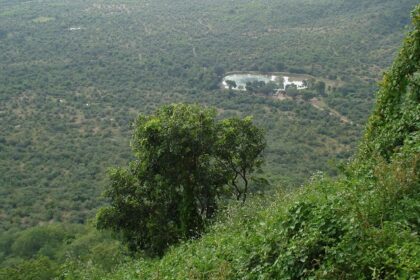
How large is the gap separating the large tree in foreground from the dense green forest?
4.04 ft

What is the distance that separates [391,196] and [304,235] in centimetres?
111

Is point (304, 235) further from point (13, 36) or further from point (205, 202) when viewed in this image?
point (13, 36)

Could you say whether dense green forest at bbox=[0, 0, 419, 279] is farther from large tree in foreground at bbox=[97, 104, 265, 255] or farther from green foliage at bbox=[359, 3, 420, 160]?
large tree in foreground at bbox=[97, 104, 265, 255]

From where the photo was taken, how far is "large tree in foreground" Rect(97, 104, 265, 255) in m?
11.8

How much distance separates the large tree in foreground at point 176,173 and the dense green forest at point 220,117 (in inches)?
48.5

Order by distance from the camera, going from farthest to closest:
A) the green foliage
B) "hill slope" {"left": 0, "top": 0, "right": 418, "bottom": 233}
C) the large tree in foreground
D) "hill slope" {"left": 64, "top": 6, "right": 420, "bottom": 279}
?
"hill slope" {"left": 0, "top": 0, "right": 418, "bottom": 233} < the large tree in foreground < the green foliage < "hill slope" {"left": 64, "top": 6, "right": 420, "bottom": 279}

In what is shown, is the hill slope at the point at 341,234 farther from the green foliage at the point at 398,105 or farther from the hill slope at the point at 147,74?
the hill slope at the point at 147,74

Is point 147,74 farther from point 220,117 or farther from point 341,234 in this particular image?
point 341,234

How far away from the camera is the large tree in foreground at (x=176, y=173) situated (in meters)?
11.8

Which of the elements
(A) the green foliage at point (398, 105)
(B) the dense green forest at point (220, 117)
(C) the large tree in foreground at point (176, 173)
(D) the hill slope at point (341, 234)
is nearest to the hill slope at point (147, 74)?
(B) the dense green forest at point (220, 117)

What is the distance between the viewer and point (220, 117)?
47.6 meters

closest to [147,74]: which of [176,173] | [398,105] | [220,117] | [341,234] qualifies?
[220,117]

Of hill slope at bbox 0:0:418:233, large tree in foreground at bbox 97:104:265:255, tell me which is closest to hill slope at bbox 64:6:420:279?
large tree in foreground at bbox 97:104:265:255

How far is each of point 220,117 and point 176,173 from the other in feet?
117
